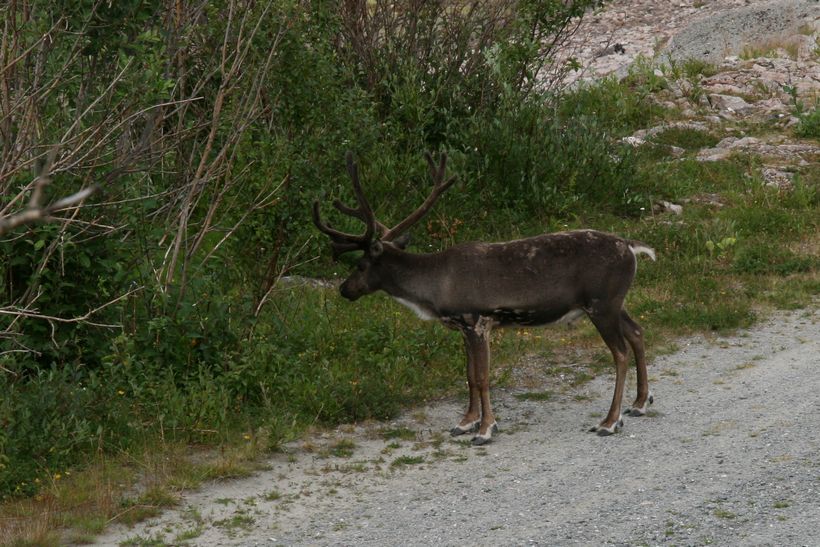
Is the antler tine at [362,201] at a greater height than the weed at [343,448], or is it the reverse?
the antler tine at [362,201]

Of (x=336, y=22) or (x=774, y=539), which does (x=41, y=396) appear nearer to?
(x=774, y=539)

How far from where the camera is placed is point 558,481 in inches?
324

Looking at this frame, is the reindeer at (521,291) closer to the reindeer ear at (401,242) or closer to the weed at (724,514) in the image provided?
the reindeer ear at (401,242)

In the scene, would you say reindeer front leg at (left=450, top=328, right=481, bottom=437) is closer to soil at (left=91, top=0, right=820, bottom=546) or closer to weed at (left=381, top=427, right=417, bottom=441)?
soil at (left=91, top=0, right=820, bottom=546)

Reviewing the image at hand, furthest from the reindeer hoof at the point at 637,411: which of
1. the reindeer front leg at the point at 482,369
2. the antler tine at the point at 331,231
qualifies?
the antler tine at the point at 331,231

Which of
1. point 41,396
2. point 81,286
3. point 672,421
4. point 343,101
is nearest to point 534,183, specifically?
point 343,101

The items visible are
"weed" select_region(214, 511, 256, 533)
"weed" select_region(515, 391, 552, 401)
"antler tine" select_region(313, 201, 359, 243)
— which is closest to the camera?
"weed" select_region(214, 511, 256, 533)

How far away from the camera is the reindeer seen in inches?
373

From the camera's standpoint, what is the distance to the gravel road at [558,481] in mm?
7336

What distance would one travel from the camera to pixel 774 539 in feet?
23.0

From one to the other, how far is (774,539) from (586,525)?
1.10 m

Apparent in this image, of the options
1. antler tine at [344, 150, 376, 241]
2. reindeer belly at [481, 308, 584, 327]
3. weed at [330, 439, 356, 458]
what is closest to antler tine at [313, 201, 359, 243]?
antler tine at [344, 150, 376, 241]

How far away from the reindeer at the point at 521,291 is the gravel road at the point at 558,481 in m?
0.35

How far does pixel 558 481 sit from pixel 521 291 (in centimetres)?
180
